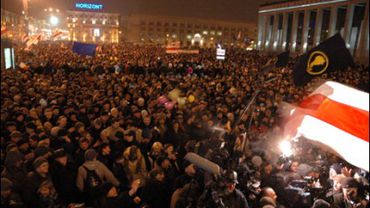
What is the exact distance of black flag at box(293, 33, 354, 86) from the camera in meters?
5.21

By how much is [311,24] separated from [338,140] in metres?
54.0

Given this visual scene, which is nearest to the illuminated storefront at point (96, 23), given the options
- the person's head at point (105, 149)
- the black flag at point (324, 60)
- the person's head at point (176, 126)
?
the person's head at point (176, 126)

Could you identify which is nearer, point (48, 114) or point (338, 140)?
point (338, 140)

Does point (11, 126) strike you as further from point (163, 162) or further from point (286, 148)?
point (286, 148)

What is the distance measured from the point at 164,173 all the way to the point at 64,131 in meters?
2.39

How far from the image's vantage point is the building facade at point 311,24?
40.6 meters

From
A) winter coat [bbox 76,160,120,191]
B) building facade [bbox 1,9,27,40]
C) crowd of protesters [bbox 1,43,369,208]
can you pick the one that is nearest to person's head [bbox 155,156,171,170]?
crowd of protesters [bbox 1,43,369,208]

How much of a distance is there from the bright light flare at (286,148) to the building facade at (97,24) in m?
106

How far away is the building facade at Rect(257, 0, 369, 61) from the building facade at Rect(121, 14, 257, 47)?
2286 inches

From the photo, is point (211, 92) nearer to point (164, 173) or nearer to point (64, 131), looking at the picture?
point (64, 131)

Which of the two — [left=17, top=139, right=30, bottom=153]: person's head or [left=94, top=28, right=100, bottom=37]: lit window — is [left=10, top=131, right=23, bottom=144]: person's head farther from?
[left=94, top=28, right=100, bottom=37]: lit window

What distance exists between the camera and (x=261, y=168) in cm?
625

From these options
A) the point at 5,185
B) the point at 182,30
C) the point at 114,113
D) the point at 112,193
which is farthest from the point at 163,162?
the point at 182,30

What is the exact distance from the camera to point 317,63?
5605 millimetres
